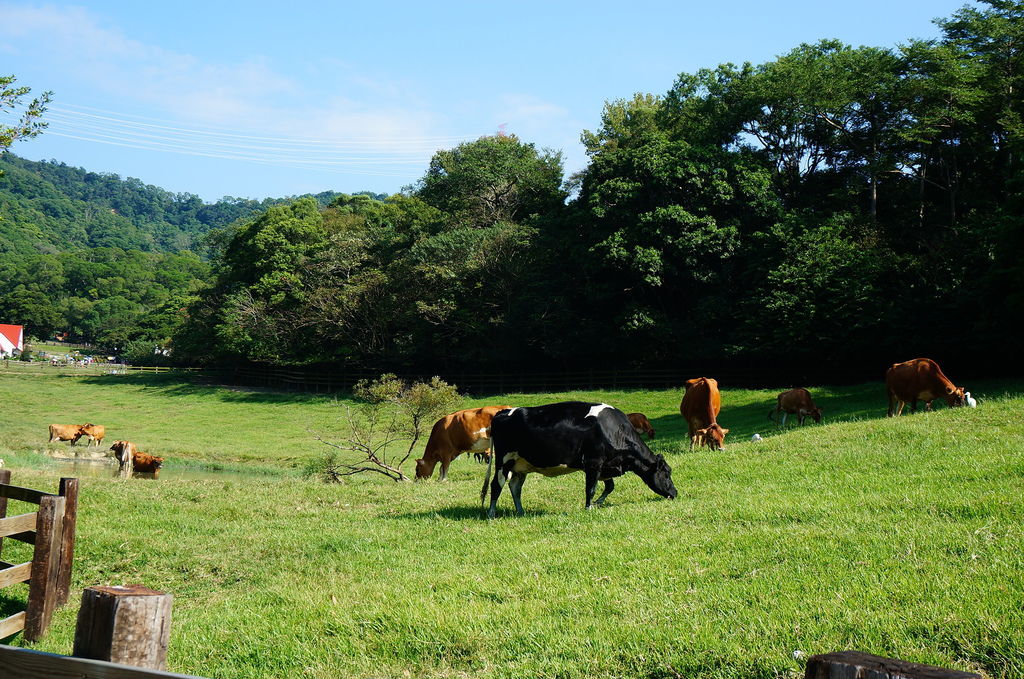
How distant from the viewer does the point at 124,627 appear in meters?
3.04

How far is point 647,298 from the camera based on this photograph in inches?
1727

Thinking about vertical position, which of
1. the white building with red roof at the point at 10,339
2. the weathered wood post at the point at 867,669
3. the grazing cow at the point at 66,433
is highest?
the weathered wood post at the point at 867,669

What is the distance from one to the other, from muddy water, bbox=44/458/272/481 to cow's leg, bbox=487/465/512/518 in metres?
14.5

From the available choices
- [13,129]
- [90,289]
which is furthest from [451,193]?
[90,289]

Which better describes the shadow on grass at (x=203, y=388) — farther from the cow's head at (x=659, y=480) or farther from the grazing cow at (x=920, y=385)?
the cow's head at (x=659, y=480)

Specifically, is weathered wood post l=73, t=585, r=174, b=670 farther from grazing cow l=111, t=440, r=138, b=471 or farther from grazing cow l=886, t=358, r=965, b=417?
grazing cow l=111, t=440, r=138, b=471

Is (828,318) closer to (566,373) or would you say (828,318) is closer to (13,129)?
(566,373)

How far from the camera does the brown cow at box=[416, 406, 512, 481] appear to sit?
1922 centimetres

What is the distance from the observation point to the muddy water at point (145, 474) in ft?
77.4

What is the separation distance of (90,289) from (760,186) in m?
121

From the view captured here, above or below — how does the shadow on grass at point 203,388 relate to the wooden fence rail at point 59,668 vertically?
below

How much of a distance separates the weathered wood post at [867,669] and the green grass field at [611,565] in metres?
2.83

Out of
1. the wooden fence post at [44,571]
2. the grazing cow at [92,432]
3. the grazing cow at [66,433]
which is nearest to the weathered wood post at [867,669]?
the wooden fence post at [44,571]

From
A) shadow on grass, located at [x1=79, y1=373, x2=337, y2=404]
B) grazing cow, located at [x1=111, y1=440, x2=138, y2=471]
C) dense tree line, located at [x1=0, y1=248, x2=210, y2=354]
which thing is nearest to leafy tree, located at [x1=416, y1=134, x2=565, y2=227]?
shadow on grass, located at [x1=79, y1=373, x2=337, y2=404]
